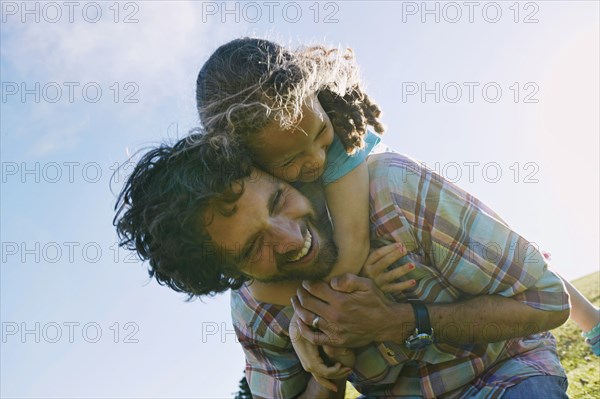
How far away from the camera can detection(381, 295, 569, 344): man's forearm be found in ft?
9.35

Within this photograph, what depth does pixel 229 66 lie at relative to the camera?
2977mm

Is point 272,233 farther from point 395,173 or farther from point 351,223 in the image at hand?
point 395,173

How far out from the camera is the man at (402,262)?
2.84 metres

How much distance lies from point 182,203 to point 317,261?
27.8 inches

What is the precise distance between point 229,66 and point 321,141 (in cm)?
59

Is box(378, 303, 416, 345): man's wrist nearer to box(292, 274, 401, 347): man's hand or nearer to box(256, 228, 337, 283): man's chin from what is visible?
box(292, 274, 401, 347): man's hand

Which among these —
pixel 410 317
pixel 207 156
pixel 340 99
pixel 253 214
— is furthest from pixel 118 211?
pixel 410 317

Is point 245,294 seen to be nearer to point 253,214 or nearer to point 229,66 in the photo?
point 253,214

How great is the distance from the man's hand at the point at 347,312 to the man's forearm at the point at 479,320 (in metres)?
0.07

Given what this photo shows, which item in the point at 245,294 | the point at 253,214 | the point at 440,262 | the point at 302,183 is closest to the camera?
the point at 253,214

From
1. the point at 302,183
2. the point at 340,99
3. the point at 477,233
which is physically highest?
the point at 340,99

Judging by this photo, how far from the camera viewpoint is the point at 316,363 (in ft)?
9.97

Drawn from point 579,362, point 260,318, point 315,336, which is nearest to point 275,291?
point 260,318

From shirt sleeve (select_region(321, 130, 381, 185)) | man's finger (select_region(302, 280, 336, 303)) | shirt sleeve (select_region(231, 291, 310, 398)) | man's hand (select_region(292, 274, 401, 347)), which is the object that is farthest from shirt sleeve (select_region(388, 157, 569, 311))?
shirt sleeve (select_region(231, 291, 310, 398))
